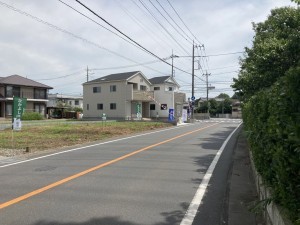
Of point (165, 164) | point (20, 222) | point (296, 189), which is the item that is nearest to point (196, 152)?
point (165, 164)

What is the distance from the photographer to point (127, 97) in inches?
1954

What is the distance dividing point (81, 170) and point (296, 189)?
7046 mm

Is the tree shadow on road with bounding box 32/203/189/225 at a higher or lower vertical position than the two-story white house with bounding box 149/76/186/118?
lower

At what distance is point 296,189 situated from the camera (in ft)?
11.4

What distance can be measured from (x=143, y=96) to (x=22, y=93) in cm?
1841

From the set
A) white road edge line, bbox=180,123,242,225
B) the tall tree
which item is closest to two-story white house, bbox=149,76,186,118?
the tall tree

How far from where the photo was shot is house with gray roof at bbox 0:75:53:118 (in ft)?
161

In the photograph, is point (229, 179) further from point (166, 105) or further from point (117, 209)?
point (166, 105)

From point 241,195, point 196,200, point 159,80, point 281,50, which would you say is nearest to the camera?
point 196,200

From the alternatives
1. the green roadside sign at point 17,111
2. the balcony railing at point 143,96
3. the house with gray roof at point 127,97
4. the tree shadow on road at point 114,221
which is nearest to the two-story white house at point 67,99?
the house with gray roof at point 127,97

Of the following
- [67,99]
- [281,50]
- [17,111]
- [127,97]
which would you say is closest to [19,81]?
[127,97]

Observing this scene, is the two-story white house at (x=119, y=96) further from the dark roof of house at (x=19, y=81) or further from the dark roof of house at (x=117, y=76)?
the dark roof of house at (x=19, y=81)

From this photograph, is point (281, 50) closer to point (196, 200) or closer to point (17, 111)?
point (196, 200)

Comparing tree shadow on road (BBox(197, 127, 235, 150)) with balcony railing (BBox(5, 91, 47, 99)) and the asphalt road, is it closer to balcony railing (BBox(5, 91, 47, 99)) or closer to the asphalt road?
the asphalt road
